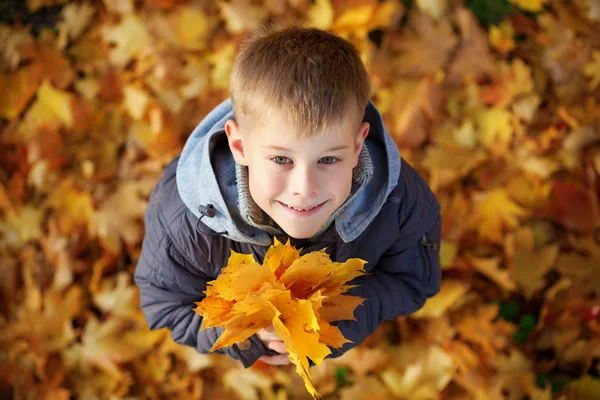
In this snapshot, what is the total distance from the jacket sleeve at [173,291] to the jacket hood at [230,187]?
0.47 ft

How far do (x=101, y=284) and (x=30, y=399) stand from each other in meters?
0.47

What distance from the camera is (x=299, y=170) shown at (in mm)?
1189

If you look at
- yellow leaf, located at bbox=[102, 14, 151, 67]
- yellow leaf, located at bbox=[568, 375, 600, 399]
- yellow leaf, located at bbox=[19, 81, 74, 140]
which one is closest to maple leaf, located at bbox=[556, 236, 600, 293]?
yellow leaf, located at bbox=[568, 375, 600, 399]

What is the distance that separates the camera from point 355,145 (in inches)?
50.7

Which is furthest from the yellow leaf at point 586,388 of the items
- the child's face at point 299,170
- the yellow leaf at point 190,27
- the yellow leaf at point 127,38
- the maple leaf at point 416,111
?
the yellow leaf at point 127,38

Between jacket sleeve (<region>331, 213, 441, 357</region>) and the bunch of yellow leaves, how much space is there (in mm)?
375

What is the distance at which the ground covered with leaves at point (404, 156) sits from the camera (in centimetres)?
229

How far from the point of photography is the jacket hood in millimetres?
1393

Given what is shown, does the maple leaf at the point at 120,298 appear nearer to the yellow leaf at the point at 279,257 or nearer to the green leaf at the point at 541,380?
the yellow leaf at the point at 279,257

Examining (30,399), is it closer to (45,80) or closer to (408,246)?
(45,80)

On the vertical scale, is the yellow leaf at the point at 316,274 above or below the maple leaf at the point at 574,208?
above

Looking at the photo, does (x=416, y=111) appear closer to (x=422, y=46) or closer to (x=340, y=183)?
(x=422, y=46)

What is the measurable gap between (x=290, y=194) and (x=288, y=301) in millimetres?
212

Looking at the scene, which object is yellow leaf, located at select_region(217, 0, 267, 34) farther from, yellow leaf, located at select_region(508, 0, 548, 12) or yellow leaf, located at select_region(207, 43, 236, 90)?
yellow leaf, located at select_region(508, 0, 548, 12)
